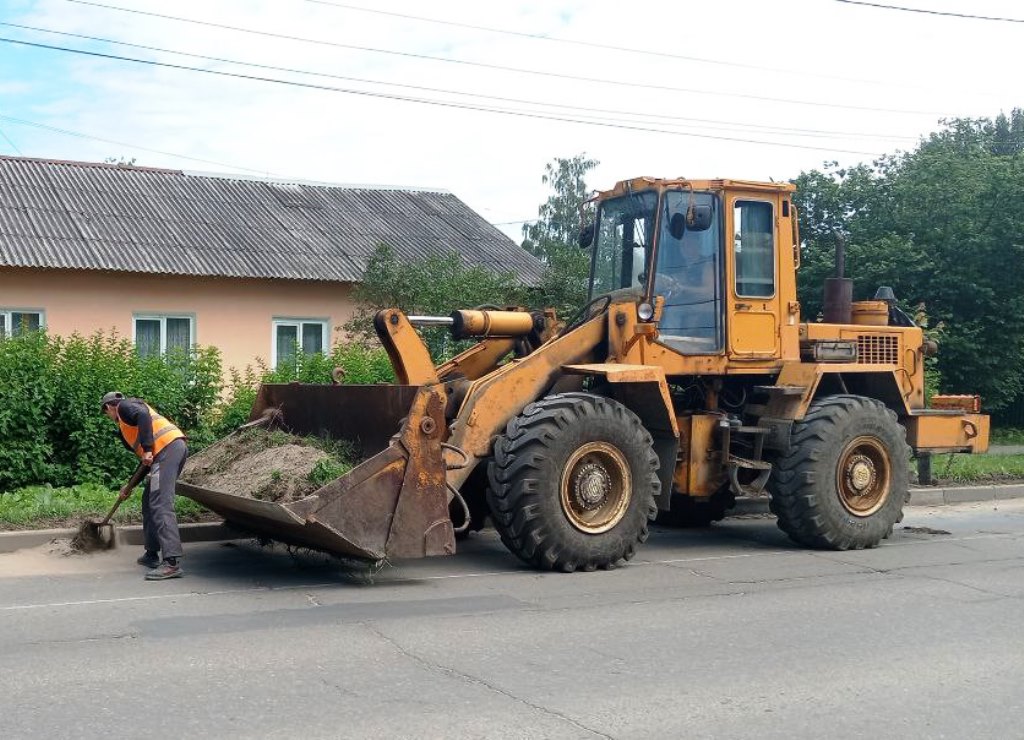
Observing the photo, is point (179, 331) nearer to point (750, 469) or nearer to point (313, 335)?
point (313, 335)

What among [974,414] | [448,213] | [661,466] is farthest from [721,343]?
[448,213]

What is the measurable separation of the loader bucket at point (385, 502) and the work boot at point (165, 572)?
0.59m

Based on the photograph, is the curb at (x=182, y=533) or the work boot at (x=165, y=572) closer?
the work boot at (x=165, y=572)

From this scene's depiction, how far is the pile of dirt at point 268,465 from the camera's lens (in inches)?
344

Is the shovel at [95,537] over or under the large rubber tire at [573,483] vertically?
under

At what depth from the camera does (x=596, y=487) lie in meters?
→ 9.41

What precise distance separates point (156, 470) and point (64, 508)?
2.26 m

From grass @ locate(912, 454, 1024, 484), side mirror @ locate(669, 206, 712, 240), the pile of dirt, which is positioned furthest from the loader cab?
grass @ locate(912, 454, 1024, 484)

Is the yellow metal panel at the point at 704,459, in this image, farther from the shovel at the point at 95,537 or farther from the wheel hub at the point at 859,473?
the shovel at the point at 95,537

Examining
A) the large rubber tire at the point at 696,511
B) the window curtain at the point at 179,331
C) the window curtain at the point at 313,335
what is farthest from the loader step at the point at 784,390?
the window curtain at the point at 179,331

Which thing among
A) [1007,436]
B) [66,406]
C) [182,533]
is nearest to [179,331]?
[66,406]

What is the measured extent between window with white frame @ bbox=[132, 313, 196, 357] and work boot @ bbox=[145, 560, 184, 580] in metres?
12.1

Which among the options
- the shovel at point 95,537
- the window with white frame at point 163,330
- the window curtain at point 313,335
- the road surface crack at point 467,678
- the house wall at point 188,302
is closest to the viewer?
the road surface crack at point 467,678

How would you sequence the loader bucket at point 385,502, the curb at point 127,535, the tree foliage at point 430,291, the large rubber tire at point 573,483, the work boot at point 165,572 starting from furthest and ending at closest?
the tree foliage at point 430,291, the curb at point 127,535, the large rubber tire at point 573,483, the work boot at point 165,572, the loader bucket at point 385,502
